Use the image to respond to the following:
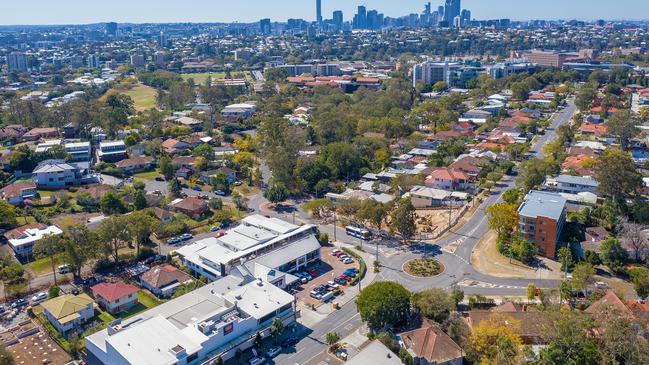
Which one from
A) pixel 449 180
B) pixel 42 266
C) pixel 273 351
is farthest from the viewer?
pixel 449 180

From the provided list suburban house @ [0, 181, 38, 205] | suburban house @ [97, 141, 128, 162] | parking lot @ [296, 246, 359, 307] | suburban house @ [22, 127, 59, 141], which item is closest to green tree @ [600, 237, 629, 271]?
parking lot @ [296, 246, 359, 307]

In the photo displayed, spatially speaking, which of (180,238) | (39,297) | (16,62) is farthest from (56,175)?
(16,62)

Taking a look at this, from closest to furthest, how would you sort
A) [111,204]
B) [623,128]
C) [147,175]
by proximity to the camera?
[111,204] → [147,175] → [623,128]

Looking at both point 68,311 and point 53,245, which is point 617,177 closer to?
point 68,311

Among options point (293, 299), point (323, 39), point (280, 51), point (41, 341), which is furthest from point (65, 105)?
point (323, 39)

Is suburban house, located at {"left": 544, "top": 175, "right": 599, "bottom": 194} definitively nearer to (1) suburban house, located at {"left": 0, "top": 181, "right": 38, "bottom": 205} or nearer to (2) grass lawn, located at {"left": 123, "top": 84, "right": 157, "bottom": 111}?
(1) suburban house, located at {"left": 0, "top": 181, "right": 38, "bottom": 205}

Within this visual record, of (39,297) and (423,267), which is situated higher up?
(39,297)

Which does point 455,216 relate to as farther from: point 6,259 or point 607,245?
point 6,259

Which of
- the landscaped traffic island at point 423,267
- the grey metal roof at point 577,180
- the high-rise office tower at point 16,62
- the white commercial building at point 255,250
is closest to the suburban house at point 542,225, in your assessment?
the landscaped traffic island at point 423,267

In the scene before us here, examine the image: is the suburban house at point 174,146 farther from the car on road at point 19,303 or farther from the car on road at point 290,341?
the car on road at point 290,341
